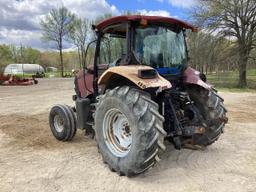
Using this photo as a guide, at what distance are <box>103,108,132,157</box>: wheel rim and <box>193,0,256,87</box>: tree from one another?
68.8ft

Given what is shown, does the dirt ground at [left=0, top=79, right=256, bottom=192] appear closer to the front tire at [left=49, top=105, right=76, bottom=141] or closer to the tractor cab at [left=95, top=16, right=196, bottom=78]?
the front tire at [left=49, top=105, right=76, bottom=141]

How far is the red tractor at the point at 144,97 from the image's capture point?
14.1 feet

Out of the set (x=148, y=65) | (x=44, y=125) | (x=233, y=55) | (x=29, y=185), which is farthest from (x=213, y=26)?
(x=29, y=185)

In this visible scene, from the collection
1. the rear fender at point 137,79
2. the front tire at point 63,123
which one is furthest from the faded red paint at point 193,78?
the front tire at point 63,123

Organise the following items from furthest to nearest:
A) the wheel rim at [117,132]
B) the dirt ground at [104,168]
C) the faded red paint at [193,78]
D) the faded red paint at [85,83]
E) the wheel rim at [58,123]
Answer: the wheel rim at [58,123], the faded red paint at [85,83], the faded red paint at [193,78], the wheel rim at [117,132], the dirt ground at [104,168]

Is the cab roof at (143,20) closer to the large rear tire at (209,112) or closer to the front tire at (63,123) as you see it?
the large rear tire at (209,112)

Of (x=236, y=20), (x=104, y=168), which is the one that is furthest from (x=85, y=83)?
(x=236, y=20)

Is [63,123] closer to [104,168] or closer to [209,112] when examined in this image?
[104,168]

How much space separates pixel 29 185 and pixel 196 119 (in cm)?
269

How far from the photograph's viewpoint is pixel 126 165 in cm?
442

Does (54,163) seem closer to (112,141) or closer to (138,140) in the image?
(112,141)

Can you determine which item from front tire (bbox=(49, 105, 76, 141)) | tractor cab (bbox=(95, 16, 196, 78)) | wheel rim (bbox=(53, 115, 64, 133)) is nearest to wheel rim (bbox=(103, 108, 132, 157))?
tractor cab (bbox=(95, 16, 196, 78))

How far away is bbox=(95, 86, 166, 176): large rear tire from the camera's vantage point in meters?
4.22

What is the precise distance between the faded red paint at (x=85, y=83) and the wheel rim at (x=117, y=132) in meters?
1.37
